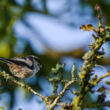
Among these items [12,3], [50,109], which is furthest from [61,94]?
[12,3]

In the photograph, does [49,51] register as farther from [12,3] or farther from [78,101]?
[78,101]

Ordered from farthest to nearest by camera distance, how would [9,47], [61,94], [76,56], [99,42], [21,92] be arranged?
[76,56], [9,47], [21,92], [61,94], [99,42]

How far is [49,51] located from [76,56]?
479 millimetres

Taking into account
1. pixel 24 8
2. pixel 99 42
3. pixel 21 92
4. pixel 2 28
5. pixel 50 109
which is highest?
pixel 24 8

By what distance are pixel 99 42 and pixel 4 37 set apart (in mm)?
4052

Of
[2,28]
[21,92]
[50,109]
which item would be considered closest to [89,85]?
[50,109]

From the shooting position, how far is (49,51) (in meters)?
5.40

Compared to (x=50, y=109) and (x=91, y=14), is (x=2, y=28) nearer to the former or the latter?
(x=91, y=14)

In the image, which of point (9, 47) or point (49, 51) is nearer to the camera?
point (9, 47)

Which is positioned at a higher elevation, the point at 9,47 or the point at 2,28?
the point at 2,28

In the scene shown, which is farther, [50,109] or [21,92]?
[21,92]

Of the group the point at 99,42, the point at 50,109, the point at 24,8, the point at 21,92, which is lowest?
the point at 50,109

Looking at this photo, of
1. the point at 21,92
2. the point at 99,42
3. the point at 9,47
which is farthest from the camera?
the point at 9,47

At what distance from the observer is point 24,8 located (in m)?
5.54
